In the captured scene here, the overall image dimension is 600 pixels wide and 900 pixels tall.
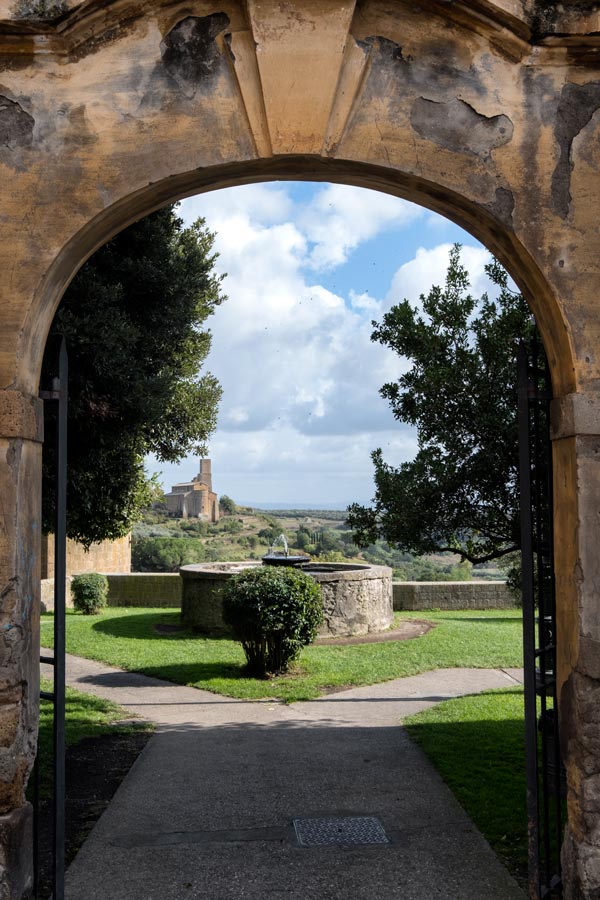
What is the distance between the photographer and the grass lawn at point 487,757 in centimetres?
524

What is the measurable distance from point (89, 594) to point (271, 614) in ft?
29.9

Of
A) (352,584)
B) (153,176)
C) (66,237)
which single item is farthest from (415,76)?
(352,584)

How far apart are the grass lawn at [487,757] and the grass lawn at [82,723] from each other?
3.02 metres

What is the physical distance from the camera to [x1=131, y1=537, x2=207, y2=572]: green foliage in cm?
3120

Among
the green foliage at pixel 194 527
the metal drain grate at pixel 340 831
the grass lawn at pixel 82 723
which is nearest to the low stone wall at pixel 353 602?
the grass lawn at pixel 82 723

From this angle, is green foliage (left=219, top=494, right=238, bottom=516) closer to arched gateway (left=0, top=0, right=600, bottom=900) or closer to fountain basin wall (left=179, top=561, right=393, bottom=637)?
fountain basin wall (left=179, top=561, right=393, bottom=637)

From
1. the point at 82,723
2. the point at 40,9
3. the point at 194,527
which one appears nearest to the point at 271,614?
the point at 82,723

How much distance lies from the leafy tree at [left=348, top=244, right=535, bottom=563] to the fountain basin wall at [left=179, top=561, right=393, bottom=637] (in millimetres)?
6546

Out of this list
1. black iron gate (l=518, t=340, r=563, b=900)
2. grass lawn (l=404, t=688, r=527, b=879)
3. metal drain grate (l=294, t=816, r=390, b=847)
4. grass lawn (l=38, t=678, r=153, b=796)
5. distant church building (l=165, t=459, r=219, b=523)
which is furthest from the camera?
distant church building (l=165, t=459, r=219, b=523)

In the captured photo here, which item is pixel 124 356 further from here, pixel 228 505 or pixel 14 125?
pixel 228 505

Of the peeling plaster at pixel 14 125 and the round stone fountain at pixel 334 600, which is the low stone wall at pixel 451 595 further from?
the peeling plaster at pixel 14 125

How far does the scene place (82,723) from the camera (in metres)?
8.44

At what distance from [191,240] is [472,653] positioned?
25.2ft

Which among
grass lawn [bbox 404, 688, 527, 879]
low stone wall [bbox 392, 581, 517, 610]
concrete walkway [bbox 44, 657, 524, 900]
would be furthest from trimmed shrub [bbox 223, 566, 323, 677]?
low stone wall [bbox 392, 581, 517, 610]
